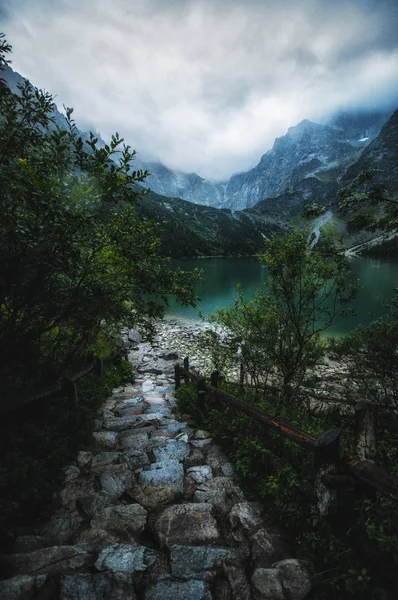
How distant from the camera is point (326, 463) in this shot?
2.82 meters

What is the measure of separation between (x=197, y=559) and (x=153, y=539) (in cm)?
68

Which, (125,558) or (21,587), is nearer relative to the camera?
(21,587)

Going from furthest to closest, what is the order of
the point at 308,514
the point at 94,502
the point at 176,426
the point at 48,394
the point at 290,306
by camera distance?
the point at 290,306 → the point at 176,426 → the point at 48,394 → the point at 94,502 → the point at 308,514

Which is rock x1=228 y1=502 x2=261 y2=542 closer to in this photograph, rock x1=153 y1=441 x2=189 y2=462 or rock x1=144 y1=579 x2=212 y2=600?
rock x1=144 y1=579 x2=212 y2=600

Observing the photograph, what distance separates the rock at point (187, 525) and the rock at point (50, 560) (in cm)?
85

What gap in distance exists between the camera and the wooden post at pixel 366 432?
3090 mm

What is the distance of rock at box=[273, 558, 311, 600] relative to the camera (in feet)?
7.62

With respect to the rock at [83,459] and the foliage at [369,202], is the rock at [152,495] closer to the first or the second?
the rock at [83,459]

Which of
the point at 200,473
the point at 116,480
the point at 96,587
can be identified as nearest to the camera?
the point at 96,587

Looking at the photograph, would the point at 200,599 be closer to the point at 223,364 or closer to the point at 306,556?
the point at 306,556

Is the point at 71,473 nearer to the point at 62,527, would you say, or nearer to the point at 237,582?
the point at 62,527

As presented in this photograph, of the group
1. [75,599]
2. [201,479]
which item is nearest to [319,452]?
[201,479]

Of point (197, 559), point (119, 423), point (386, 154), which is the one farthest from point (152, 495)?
point (386, 154)

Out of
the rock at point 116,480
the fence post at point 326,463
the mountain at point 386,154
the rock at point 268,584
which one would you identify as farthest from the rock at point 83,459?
the mountain at point 386,154
